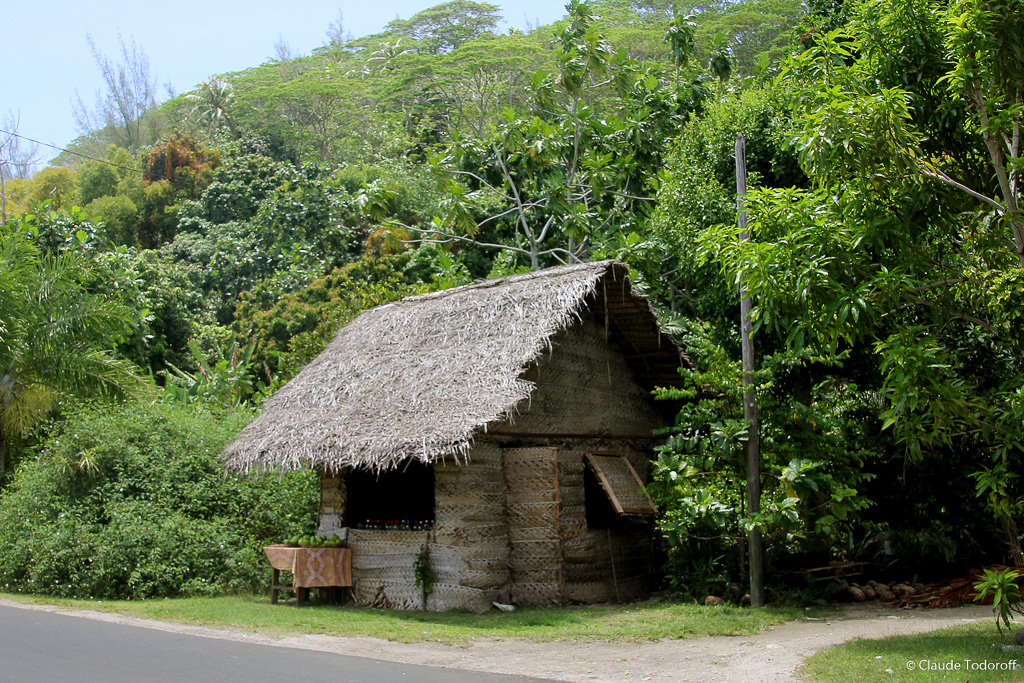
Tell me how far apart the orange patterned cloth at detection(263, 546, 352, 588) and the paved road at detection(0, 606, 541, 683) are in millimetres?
2326

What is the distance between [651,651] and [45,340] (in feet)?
34.6

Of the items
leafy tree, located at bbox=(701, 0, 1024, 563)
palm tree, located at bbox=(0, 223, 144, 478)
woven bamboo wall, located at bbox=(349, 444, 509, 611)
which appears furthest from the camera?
palm tree, located at bbox=(0, 223, 144, 478)

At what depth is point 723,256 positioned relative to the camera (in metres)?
7.61

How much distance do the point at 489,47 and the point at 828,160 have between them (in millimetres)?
28154

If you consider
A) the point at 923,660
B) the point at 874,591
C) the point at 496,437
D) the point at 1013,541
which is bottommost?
the point at 874,591

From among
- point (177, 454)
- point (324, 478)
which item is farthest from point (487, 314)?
point (177, 454)

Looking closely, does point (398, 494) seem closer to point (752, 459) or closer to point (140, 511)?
point (140, 511)

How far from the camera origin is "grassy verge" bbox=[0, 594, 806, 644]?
8289 millimetres

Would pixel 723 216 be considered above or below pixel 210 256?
below

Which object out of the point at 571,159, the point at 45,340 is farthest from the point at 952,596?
the point at 45,340

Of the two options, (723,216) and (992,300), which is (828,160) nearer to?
(992,300)

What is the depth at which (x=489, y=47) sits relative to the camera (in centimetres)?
3300

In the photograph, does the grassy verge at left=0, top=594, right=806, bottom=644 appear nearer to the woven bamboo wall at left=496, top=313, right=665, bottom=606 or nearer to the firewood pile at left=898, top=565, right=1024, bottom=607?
the woven bamboo wall at left=496, top=313, right=665, bottom=606

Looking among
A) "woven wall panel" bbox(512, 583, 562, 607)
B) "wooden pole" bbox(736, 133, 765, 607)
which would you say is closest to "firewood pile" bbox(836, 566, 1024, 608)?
"wooden pole" bbox(736, 133, 765, 607)
